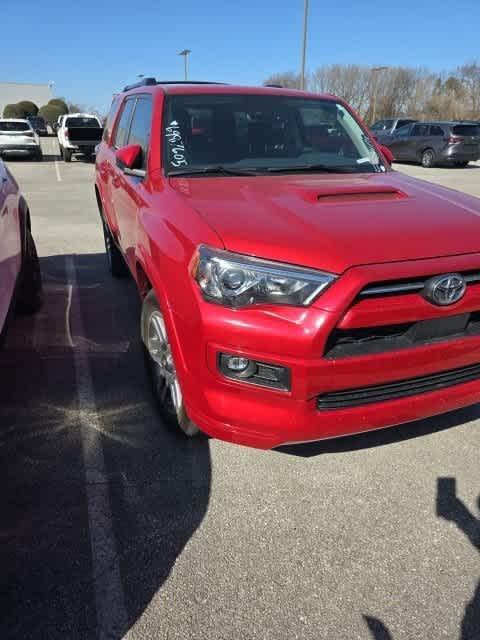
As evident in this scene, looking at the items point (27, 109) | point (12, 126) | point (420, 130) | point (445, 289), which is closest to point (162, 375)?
point (445, 289)

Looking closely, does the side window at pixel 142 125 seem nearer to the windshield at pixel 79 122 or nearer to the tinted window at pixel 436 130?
the tinted window at pixel 436 130

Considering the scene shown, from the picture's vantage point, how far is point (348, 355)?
2.10 m

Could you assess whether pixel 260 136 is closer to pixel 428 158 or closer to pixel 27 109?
pixel 428 158

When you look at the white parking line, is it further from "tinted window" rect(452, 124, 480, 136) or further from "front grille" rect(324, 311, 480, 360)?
"tinted window" rect(452, 124, 480, 136)

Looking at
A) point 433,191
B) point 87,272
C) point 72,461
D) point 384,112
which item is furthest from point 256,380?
point 384,112

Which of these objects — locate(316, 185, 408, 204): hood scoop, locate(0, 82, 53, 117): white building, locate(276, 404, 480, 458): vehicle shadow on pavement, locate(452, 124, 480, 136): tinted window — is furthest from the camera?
locate(0, 82, 53, 117): white building

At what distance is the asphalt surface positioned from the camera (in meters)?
1.90

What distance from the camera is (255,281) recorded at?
2086mm

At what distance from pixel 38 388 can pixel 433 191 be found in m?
2.77

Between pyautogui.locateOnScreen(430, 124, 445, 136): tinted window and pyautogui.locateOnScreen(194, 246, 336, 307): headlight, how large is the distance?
1981 centimetres

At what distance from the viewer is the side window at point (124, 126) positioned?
14.3 feet

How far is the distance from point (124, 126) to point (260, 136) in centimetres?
163

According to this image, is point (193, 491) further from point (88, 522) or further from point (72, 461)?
point (72, 461)

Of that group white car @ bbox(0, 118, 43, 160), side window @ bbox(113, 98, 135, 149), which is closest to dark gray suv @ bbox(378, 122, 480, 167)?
white car @ bbox(0, 118, 43, 160)
